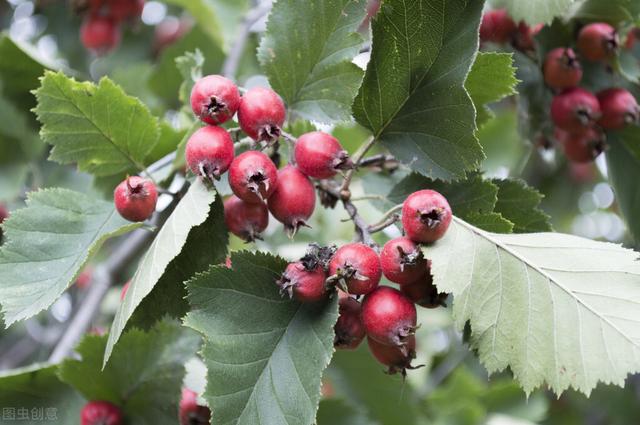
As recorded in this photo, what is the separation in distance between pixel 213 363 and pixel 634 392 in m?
3.01

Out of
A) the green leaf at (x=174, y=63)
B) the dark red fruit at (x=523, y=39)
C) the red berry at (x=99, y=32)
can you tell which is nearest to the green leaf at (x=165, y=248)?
the dark red fruit at (x=523, y=39)

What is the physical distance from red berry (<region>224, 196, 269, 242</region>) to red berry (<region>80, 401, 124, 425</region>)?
0.70 meters

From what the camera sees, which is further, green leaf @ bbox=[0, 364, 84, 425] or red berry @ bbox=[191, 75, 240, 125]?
green leaf @ bbox=[0, 364, 84, 425]

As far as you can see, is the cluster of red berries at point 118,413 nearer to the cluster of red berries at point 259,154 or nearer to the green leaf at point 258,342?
the green leaf at point 258,342

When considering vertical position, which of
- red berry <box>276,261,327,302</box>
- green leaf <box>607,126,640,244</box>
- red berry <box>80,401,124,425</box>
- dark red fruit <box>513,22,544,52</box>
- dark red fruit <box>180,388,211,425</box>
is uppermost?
dark red fruit <box>513,22,544,52</box>

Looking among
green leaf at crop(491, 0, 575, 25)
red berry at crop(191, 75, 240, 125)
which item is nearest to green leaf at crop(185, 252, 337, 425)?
red berry at crop(191, 75, 240, 125)

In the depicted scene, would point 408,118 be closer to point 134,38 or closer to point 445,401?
point 445,401

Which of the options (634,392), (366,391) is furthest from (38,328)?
(634,392)

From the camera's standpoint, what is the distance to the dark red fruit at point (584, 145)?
217cm

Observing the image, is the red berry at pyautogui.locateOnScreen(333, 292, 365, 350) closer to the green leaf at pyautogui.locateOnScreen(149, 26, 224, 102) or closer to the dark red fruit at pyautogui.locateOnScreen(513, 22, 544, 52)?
the dark red fruit at pyautogui.locateOnScreen(513, 22, 544, 52)

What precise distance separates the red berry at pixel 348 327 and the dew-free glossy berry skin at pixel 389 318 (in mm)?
65

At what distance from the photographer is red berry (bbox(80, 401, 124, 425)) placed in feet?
6.22

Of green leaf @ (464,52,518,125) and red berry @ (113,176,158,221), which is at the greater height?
green leaf @ (464,52,518,125)

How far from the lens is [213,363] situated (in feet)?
4.66
